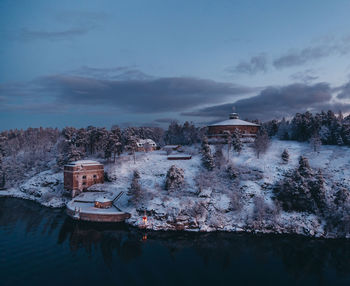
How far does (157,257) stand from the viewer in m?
29.8

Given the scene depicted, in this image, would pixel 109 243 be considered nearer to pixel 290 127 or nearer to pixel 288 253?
pixel 288 253

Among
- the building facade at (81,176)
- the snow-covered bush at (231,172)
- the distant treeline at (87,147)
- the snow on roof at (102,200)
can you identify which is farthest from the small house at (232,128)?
Result: the snow on roof at (102,200)

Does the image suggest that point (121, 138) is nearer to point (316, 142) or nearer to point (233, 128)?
point (233, 128)

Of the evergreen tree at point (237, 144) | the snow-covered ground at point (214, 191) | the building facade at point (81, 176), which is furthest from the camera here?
the evergreen tree at point (237, 144)

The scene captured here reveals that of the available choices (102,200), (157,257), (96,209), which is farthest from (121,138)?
(157,257)

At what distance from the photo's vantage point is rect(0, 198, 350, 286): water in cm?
2527

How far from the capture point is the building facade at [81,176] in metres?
52.8

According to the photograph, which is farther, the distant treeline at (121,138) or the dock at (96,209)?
the distant treeline at (121,138)

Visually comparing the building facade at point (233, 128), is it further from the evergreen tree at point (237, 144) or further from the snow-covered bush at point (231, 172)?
the snow-covered bush at point (231, 172)

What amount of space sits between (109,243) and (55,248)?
7050 mm

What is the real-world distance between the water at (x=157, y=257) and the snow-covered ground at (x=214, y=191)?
8.78 ft

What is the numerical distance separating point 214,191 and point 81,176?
29889mm

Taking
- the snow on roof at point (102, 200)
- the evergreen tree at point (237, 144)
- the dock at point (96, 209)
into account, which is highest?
the evergreen tree at point (237, 144)

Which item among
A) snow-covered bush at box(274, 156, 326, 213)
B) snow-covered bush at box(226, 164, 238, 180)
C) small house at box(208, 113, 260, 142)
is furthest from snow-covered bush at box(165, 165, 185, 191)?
small house at box(208, 113, 260, 142)
